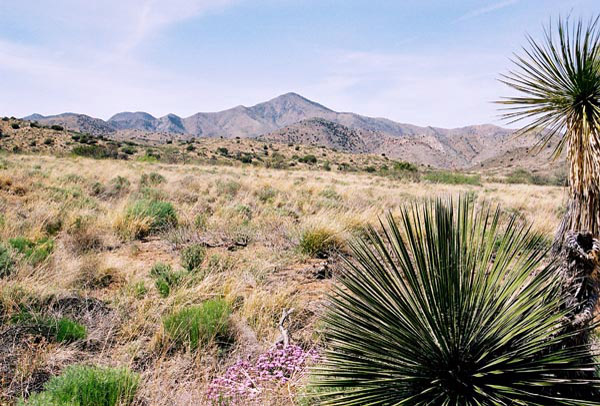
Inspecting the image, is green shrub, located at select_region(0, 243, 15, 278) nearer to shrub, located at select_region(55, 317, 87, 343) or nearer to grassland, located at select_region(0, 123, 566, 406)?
grassland, located at select_region(0, 123, 566, 406)

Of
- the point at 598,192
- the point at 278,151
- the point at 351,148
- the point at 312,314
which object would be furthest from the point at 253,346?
the point at 351,148

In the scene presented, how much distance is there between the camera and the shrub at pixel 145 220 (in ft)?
21.1

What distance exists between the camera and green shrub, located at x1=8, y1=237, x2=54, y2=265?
173 inches

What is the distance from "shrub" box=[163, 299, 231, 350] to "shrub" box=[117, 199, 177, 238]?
3.67 metres

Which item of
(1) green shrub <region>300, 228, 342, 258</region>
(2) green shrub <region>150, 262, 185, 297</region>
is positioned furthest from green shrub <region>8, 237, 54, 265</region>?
(1) green shrub <region>300, 228, 342, 258</region>

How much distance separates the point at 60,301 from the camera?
3.52 meters

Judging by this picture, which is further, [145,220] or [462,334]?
[145,220]

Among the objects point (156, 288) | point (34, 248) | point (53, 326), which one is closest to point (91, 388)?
point (53, 326)

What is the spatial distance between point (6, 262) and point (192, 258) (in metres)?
1.97

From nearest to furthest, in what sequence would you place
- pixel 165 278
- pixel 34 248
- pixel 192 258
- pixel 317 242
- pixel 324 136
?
pixel 165 278, pixel 34 248, pixel 192 258, pixel 317 242, pixel 324 136

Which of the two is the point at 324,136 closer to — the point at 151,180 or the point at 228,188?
the point at 151,180

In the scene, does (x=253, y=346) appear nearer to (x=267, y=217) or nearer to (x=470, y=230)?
(x=470, y=230)

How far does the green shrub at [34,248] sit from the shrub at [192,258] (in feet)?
5.26

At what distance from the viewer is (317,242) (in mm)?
5887
